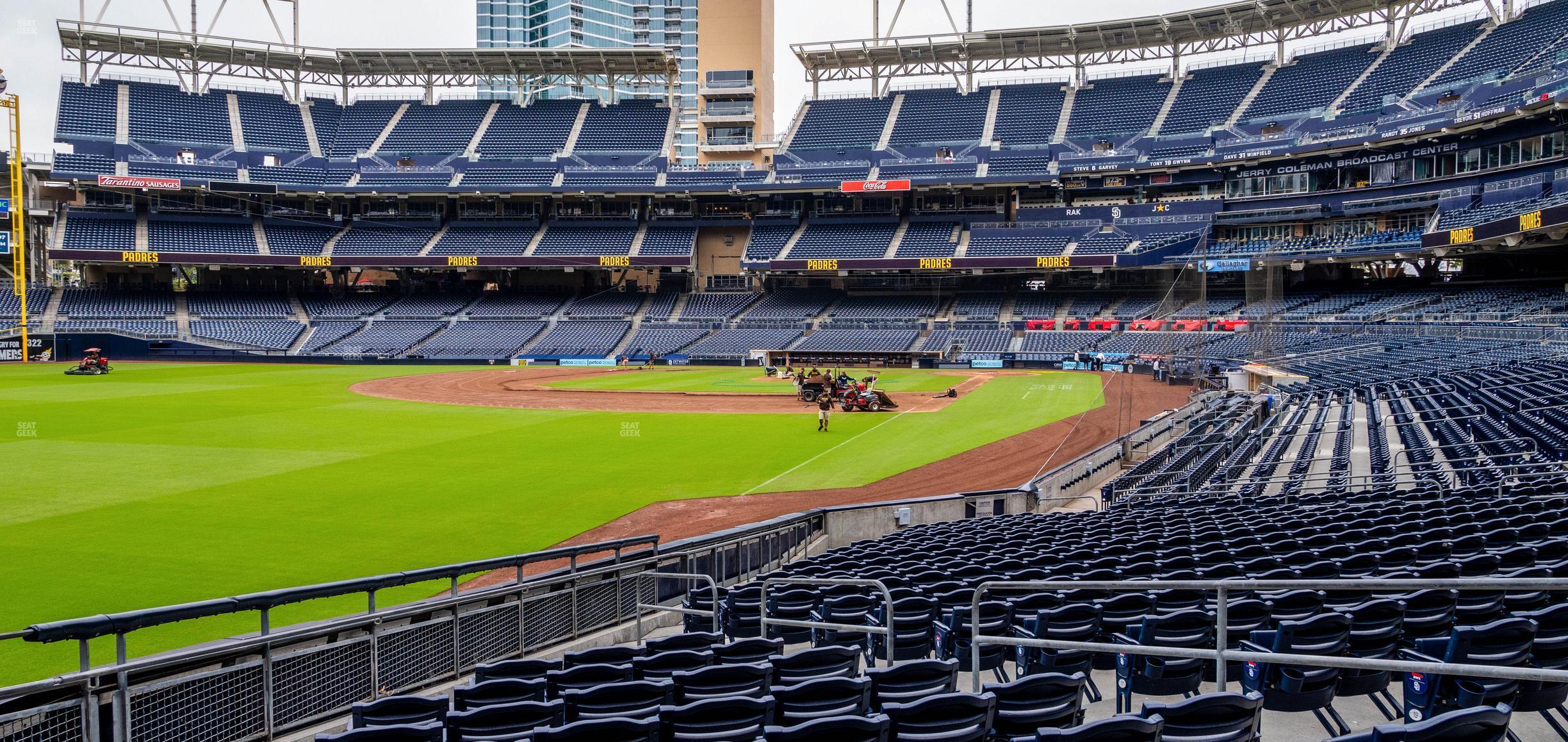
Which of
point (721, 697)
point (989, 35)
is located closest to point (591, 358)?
point (989, 35)

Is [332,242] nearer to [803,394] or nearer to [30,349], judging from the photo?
[30,349]

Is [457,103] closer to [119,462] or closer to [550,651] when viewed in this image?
[119,462]

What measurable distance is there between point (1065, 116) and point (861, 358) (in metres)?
30.1

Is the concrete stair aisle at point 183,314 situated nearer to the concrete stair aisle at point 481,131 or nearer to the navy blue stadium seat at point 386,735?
the concrete stair aisle at point 481,131

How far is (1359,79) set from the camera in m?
69.0

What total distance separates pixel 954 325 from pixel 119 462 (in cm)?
5754

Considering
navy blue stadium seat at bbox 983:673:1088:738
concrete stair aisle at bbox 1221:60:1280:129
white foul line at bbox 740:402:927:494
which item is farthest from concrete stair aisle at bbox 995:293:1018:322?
navy blue stadium seat at bbox 983:673:1088:738

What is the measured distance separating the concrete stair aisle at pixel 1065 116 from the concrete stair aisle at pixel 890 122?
44.1 ft

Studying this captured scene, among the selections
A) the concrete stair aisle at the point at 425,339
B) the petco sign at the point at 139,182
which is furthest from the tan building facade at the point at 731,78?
the petco sign at the point at 139,182

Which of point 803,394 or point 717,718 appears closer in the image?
point 717,718

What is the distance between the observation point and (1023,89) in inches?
3344

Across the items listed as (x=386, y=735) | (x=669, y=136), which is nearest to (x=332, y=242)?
(x=669, y=136)

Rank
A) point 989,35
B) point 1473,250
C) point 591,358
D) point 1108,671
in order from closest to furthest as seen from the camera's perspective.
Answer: point 1108,671 < point 1473,250 < point 591,358 < point 989,35

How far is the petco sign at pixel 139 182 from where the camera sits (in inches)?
2832
